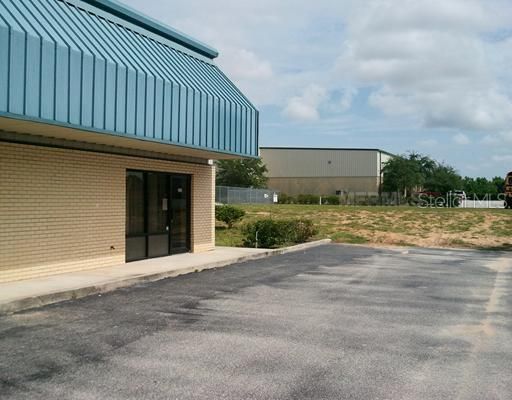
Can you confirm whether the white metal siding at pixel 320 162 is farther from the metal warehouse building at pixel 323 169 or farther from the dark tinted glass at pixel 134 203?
the dark tinted glass at pixel 134 203

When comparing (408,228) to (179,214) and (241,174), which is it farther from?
(241,174)

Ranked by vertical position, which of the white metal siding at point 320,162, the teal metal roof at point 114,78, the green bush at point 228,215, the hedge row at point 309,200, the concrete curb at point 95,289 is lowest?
the concrete curb at point 95,289

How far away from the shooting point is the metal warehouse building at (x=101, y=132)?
9594 mm

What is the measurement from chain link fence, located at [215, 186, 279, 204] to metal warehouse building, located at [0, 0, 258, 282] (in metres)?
40.2

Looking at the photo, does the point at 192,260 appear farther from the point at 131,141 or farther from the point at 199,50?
the point at 199,50

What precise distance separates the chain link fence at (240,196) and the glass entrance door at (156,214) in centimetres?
3915

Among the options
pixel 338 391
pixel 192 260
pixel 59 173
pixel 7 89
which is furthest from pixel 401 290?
pixel 7 89

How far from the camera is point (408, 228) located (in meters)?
29.0

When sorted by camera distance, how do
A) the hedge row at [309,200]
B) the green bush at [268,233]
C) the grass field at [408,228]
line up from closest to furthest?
the green bush at [268,233]
the grass field at [408,228]
the hedge row at [309,200]

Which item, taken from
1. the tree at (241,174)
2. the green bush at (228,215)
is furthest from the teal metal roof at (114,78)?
the tree at (241,174)

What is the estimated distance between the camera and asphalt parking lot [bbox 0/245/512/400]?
17.5 ft

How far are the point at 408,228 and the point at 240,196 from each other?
3284 centimetres

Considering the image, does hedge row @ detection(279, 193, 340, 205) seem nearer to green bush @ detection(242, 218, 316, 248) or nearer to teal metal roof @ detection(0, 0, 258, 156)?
green bush @ detection(242, 218, 316, 248)

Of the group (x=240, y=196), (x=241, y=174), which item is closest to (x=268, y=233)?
(x=240, y=196)
